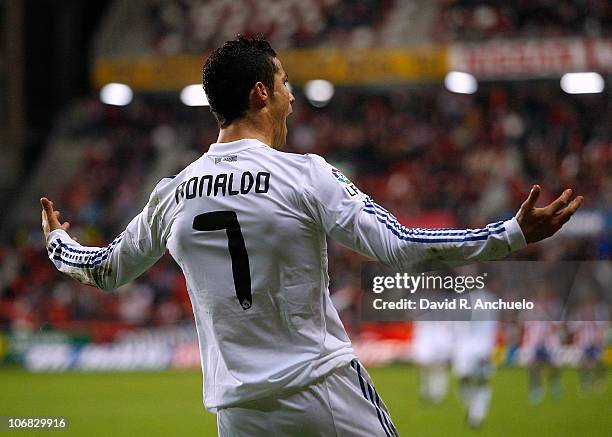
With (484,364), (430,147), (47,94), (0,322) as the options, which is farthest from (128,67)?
(484,364)

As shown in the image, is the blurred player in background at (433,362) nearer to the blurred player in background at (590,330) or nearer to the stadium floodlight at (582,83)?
the blurred player in background at (590,330)

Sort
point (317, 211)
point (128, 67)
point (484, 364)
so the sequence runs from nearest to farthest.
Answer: point (317, 211)
point (484, 364)
point (128, 67)

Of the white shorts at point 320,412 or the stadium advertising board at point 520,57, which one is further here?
the stadium advertising board at point 520,57

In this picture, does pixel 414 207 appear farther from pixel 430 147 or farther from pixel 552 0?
pixel 552 0

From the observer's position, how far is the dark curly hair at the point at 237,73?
2195 mm

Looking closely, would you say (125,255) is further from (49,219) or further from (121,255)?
(49,219)

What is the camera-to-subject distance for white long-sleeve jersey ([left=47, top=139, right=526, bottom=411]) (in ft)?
6.77

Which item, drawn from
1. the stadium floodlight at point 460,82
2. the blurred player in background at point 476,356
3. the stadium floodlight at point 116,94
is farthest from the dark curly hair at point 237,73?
the stadium floodlight at point 116,94

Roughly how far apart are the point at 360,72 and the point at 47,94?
6094 millimetres

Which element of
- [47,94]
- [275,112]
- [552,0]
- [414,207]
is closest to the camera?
[275,112]

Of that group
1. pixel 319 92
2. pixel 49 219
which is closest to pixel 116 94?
pixel 319 92

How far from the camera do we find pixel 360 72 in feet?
47.2

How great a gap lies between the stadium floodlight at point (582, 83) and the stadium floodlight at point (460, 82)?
127 cm

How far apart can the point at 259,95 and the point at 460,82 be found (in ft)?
42.1
